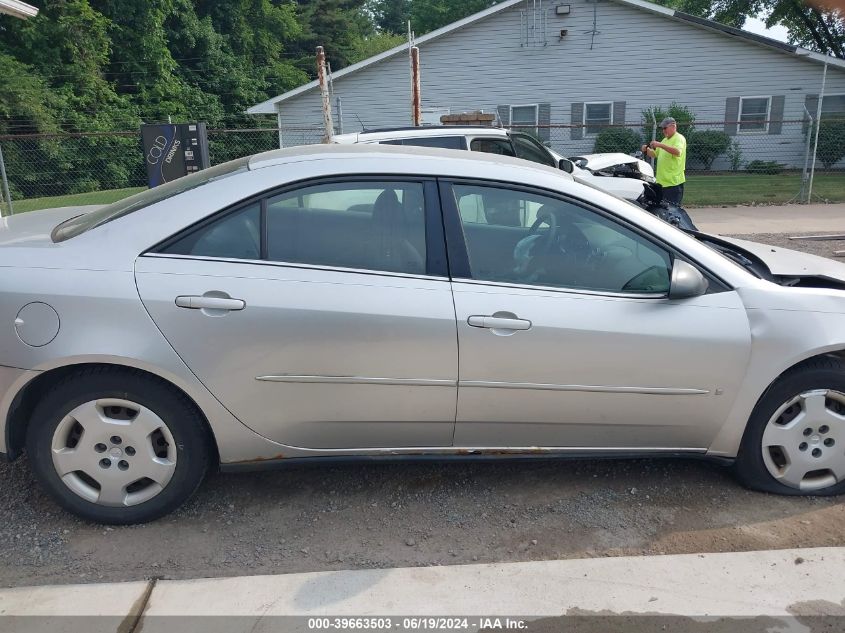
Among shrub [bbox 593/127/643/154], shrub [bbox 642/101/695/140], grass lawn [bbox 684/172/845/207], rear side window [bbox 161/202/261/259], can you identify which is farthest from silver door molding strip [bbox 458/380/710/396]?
shrub [bbox 593/127/643/154]

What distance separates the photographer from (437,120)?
21.8 m

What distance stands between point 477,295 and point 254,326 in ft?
2.99

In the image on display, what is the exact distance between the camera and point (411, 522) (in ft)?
10.2

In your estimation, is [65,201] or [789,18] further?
[789,18]

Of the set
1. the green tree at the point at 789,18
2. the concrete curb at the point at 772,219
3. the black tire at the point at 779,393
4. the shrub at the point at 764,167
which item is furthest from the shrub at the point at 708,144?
the black tire at the point at 779,393

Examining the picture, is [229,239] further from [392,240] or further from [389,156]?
[389,156]

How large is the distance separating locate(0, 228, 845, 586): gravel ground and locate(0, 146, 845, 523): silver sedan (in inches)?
7.9

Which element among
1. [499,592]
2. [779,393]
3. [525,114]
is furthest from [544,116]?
[499,592]

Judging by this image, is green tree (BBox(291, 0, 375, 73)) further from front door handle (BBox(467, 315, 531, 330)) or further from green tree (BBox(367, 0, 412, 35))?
front door handle (BBox(467, 315, 531, 330))

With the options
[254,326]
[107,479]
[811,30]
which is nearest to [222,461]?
[107,479]

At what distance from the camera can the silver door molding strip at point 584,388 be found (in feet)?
9.57

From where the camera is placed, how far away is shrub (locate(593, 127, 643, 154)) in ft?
70.0

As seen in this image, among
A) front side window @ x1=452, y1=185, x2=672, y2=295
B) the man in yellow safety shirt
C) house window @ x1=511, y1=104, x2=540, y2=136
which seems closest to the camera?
front side window @ x1=452, y1=185, x2=672, y2=295

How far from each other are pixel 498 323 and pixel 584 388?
476 mm
